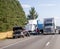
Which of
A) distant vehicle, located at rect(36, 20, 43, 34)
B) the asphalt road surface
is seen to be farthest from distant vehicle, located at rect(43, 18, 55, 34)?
the asphalt road surface

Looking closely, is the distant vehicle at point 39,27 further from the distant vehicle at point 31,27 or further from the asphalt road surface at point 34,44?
the asphalt road surface at point 34,44

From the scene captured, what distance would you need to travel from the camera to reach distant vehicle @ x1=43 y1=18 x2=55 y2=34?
52562mm

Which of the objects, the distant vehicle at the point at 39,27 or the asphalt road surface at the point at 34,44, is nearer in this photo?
the asphalt road surface at the point at 34,44

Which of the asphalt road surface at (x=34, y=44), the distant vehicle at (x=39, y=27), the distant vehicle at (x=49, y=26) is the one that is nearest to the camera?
the asphalt road surface at (x=34, y=44)

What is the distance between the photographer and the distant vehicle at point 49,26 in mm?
52562

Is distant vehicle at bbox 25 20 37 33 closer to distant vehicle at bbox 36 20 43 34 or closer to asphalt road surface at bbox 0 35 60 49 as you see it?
distant vehicle at bbox 36 20 43 34

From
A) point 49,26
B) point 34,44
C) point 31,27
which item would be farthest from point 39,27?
point 34,44

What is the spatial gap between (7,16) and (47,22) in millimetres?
8978

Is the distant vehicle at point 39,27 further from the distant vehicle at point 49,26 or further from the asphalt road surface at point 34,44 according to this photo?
the asphalt road surface at point 34,44

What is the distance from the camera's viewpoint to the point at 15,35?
40.0 m

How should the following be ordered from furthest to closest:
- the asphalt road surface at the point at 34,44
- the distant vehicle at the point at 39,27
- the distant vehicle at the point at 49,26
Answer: the distant vehicle at the point at 39,27 → the distant vehicle at the point at 49,26 → the asphalt road surface at the point at 34,44

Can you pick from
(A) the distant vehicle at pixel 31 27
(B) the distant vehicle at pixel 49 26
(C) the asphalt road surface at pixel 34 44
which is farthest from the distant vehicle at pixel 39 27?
(C) the asphalt road surface at pixel 34 44

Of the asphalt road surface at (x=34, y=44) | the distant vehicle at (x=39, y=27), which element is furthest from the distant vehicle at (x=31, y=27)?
the asphalt road surface at (x=34, y=44)

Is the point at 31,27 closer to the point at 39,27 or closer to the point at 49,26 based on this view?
the point at 39,27
